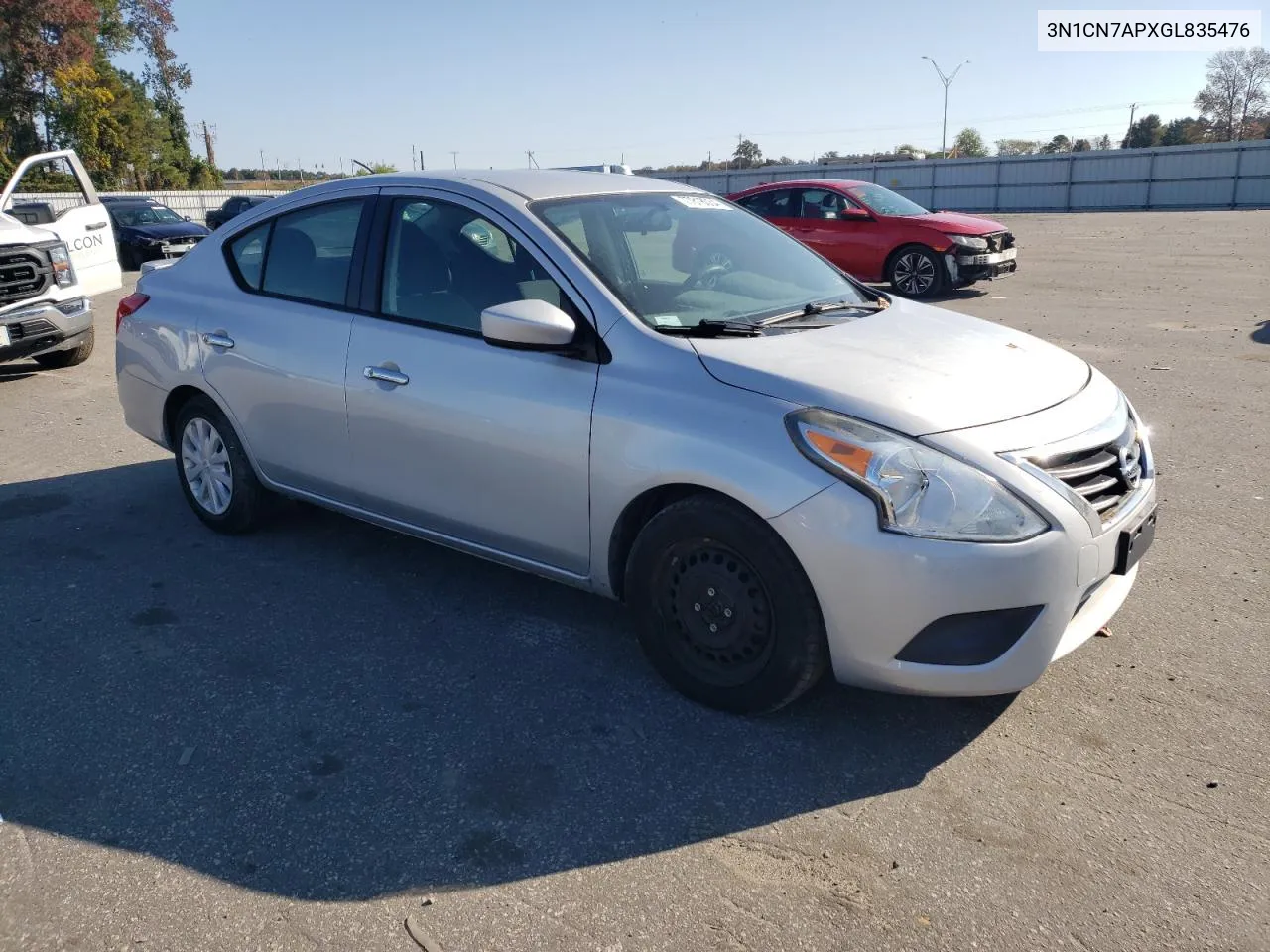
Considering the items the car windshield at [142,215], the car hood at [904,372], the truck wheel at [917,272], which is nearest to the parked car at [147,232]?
the car windshield at [142,215]

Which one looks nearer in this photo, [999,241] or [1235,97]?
[999,241]

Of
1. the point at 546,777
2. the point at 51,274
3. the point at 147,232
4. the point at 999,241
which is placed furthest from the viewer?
the point at 147,232

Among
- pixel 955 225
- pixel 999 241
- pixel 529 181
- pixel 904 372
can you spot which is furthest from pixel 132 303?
pixel 999 241

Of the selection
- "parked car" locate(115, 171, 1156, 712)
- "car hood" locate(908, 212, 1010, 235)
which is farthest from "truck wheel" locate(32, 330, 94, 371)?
"car hood" locate(908, 212, 1010, 235)

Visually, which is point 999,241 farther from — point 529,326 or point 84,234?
point 529,326

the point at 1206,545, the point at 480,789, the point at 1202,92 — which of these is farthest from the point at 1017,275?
the point at 1202,92

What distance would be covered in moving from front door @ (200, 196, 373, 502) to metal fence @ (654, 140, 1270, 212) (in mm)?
37919

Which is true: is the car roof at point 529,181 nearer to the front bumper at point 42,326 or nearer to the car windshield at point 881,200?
the front bumper at point 42,326

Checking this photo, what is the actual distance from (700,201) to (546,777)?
2703 mm

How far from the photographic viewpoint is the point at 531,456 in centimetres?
369

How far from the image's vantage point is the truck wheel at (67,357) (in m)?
10.2

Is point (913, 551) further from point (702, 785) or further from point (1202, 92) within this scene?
point (1202, 92)

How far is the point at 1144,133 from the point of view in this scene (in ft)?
244

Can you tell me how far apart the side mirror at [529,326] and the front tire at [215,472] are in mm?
2027
